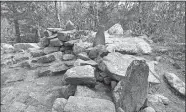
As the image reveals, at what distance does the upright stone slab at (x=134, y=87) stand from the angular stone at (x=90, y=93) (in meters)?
0.52

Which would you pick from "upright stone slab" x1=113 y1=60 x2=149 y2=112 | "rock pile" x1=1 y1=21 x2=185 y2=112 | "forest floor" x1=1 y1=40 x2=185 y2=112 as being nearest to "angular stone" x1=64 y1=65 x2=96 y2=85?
"rock pile" x1=1 y1=21 x2=185 y2=112

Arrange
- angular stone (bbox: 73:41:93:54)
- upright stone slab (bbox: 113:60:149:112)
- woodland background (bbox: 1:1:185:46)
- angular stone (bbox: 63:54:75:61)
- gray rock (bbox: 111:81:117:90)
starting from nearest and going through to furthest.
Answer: upright stone slab (bbox: 113:60:149:112), gray rock (bbox: 111:81:117:90), angular stone (bbox: 73:41:93:54), angular stone (bbox: 63:54:75:61), woodland background (bbox: 1:1:185:46)

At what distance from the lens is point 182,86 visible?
4.37 meters

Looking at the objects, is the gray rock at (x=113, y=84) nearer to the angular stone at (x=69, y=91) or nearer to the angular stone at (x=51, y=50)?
the angular stone at (x=69, y=91)

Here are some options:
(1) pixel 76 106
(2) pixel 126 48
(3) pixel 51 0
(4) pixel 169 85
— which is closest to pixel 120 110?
(1) pixel 76 106

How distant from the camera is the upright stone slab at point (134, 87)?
9.98 feet

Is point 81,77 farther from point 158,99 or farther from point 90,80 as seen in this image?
point 158,99

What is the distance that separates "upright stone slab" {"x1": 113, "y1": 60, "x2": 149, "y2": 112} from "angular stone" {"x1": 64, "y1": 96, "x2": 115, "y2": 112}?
349 mm

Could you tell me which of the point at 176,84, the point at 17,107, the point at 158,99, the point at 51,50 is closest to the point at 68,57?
the point at 51,50

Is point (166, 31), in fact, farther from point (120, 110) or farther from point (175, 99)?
point (120, 110)

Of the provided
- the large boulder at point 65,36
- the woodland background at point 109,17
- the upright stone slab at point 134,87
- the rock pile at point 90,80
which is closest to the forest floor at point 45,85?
the rock pile at point 90,80

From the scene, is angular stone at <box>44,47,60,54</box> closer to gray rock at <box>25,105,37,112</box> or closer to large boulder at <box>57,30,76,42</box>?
large boulder at <box>57,30,76,42</box>

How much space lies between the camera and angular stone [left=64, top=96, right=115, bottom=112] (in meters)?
2.72

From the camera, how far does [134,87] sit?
307 cm
